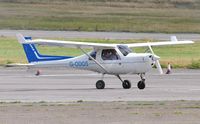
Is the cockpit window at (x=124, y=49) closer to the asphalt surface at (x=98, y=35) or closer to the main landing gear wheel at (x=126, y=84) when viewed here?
the main landing gear wheel at (x=126, y=84)

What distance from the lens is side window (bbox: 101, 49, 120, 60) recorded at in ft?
94.3

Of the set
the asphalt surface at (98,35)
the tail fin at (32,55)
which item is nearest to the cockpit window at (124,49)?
the tail fin at (32,55)

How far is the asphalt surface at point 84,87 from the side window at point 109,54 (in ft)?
3.34

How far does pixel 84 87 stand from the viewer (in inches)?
1136

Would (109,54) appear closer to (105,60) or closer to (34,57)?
(105,60)

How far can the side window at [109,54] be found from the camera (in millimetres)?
28750

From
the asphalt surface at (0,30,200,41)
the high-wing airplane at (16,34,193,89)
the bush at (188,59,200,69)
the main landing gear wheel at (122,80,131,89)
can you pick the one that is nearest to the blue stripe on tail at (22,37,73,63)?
the high-wing airplane at (16,34,193,89)

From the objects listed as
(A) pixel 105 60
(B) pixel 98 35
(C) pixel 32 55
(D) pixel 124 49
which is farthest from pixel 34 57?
(B) pixel 98 35

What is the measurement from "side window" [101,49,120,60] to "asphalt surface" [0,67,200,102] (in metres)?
1.02

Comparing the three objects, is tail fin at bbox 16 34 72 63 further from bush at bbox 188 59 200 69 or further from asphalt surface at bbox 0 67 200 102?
bush at bbox 188 59 200 69

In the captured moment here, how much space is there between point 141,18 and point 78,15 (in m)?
6.39

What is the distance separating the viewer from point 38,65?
29469 mm

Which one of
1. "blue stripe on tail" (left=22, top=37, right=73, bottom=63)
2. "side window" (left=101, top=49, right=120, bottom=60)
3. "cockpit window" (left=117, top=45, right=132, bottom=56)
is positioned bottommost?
"blue stripe on tail" (left=22, top=37, right=73, bottom=63)

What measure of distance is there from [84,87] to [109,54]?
142 centimetres
